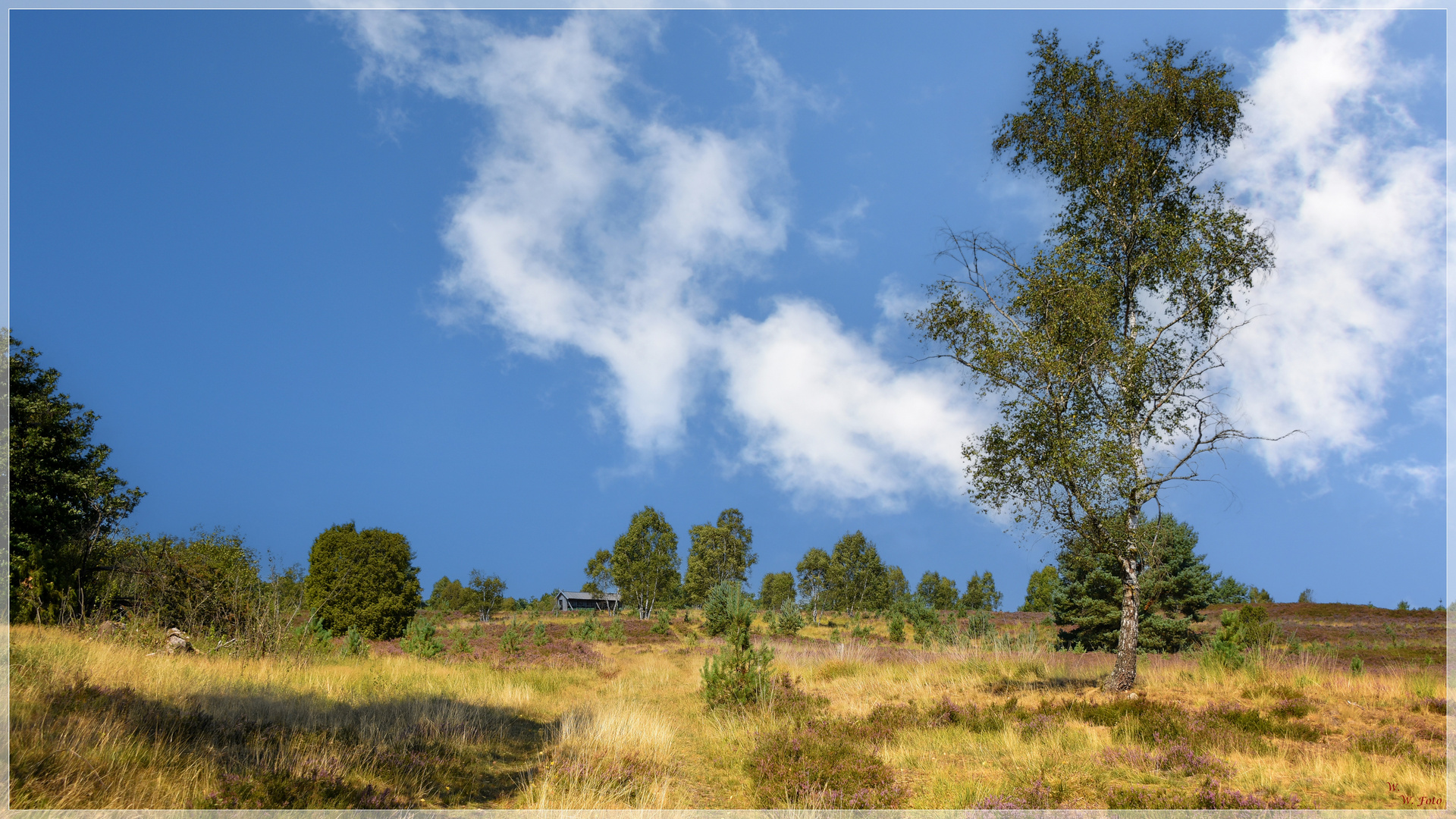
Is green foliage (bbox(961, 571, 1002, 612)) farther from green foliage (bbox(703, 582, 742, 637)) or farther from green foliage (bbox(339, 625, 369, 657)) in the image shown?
green foliage (bbox(339, 625, 369, 657))

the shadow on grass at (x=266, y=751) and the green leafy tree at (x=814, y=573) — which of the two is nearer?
the shadow on grass at (x=266, y=751)

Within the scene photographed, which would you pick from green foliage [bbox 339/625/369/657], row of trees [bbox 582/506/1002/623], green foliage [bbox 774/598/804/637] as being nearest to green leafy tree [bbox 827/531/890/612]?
row of trees [bbox 582/506/1002/623]

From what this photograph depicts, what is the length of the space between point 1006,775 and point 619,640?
25092 millimetres

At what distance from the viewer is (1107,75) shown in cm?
1408

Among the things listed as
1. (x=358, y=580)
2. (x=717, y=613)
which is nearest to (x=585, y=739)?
(x=358, y=580)

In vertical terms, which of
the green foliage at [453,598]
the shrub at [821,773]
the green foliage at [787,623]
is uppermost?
the shrub at [821,773]

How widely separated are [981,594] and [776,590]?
2356cm

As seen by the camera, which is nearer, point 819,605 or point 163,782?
point 163,782

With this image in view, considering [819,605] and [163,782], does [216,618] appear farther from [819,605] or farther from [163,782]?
[819,605]

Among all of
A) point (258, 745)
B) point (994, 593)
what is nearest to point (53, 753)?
point (258, 745)

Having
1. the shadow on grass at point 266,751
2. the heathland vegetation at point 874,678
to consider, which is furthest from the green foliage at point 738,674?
the shadow on grass at point 266,751

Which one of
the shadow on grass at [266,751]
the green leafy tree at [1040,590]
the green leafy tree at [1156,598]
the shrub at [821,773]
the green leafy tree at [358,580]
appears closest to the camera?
the shadow on grass at [266,751]

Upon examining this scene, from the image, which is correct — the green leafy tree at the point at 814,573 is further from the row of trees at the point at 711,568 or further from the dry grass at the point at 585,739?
the dry grass at the point at 585,739

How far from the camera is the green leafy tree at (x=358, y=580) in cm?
2498
